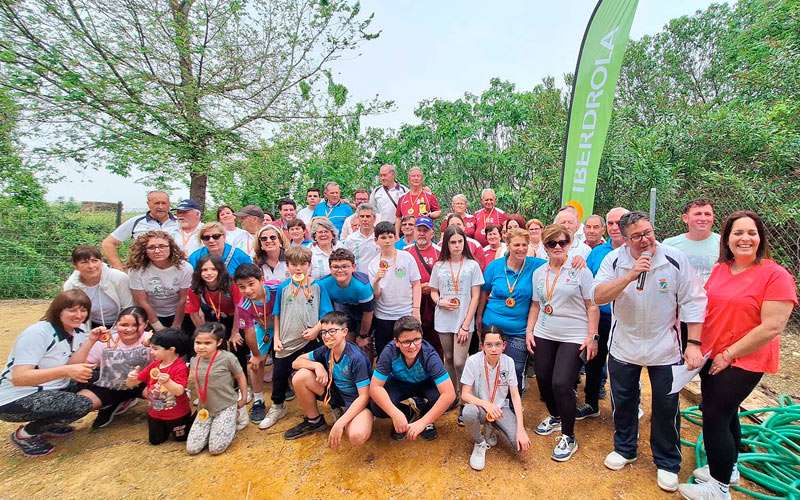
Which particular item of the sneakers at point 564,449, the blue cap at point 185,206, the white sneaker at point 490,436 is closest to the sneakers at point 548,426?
the sneakers at point 564,449

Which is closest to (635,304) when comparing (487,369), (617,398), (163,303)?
(617,398)

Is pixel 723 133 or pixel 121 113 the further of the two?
pixel 121 113

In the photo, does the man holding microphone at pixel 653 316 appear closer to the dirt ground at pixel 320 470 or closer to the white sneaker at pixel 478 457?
the dirt ground at pixel 320 470

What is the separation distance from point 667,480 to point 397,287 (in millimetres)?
2382

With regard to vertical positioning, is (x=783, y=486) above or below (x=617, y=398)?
below

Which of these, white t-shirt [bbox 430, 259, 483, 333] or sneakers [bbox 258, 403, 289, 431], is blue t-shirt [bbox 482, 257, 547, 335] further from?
sneakers [bbox 258, 403, 289, 431]

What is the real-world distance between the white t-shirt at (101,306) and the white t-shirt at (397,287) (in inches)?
98.3

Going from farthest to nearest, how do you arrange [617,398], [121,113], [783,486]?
1. [121,113]
2. [617,398]
3. [783,486]

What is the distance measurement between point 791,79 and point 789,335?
4529 millimetres

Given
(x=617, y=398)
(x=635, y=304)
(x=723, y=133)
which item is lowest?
(x=617, y=398)

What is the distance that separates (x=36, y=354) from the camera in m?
2.83

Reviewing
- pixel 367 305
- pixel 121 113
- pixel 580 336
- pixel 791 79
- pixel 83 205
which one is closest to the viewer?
pixel 580 336

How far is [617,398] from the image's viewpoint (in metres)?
2.54

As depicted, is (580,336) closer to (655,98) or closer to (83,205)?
(83,205)
